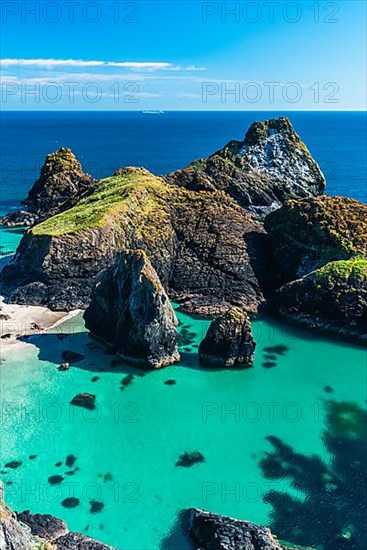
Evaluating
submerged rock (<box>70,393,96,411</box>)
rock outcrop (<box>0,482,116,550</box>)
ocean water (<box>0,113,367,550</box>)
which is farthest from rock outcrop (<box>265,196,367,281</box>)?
rock outcrop (<box>0,482,116,550</box>)

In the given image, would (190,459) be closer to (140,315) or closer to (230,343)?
(230,343)

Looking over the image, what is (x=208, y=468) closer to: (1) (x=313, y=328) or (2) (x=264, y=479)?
(2) (x=264, y=479)

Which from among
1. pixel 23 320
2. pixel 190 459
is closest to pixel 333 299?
pixel 190 459

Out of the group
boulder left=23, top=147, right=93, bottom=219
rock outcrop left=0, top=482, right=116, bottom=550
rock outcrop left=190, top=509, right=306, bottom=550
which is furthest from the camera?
boulder left=23, top=147, right=93, bottom=219

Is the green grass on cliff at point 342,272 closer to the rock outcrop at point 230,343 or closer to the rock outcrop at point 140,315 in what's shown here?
the rock outcrop at point 230,343

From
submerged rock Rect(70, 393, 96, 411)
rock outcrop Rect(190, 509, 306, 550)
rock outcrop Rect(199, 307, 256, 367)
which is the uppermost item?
rock outcrop Rect(199, 307, 256, 367)

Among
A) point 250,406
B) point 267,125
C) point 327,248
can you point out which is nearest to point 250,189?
point 267,125

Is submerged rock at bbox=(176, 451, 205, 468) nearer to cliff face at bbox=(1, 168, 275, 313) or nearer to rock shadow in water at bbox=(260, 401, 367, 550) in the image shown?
rock shadow in water at bbox=(260, 401, 367, 550)
